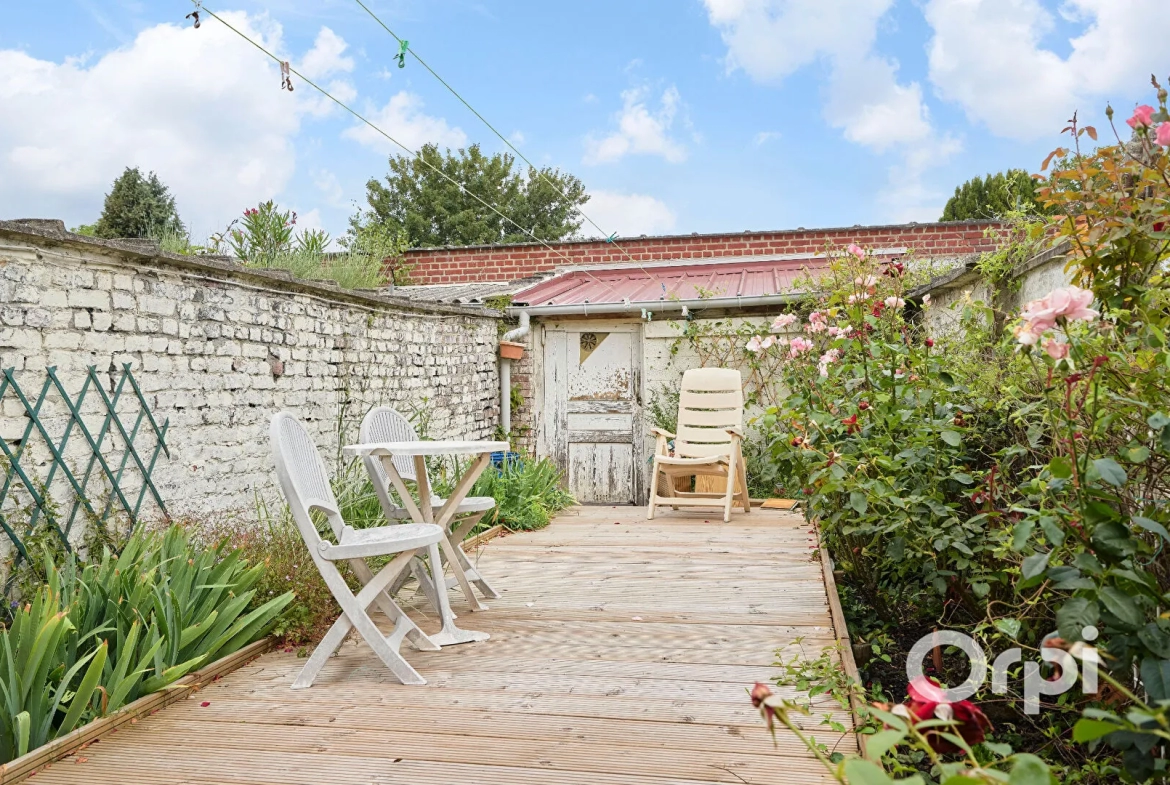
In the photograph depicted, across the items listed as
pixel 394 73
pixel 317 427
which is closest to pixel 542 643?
pixel 317 427

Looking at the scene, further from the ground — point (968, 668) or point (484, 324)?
point (484, 324)

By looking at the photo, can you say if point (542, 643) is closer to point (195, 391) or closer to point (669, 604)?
point (669, 604)

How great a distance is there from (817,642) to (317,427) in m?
3.46

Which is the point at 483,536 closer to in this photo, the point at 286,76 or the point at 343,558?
the point at 343,558

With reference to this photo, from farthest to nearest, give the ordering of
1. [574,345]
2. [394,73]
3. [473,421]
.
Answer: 1. [574,345]
2. [473,421]
3. [394,73]

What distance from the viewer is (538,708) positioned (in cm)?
267

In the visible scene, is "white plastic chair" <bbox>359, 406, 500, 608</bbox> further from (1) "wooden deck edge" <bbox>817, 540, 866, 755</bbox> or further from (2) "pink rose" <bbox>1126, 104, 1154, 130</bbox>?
(2) "pink rose" <bbox>1126, 104, 1154, 130</bbox>

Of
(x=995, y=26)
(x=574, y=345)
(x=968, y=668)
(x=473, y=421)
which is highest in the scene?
(x=995, y=26)

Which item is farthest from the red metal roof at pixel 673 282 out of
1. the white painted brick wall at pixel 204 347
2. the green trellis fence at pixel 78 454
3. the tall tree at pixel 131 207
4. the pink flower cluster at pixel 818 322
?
the tall tree at pixel 131 207

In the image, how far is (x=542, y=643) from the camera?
11.1 ft

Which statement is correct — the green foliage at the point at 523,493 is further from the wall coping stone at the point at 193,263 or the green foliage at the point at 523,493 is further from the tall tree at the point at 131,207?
the tall tree at the point at 131,207

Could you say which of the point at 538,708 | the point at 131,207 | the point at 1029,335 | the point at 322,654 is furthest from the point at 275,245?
the point at 131,207

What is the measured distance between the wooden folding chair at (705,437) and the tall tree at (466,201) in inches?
685

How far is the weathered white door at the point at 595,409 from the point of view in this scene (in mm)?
8766
